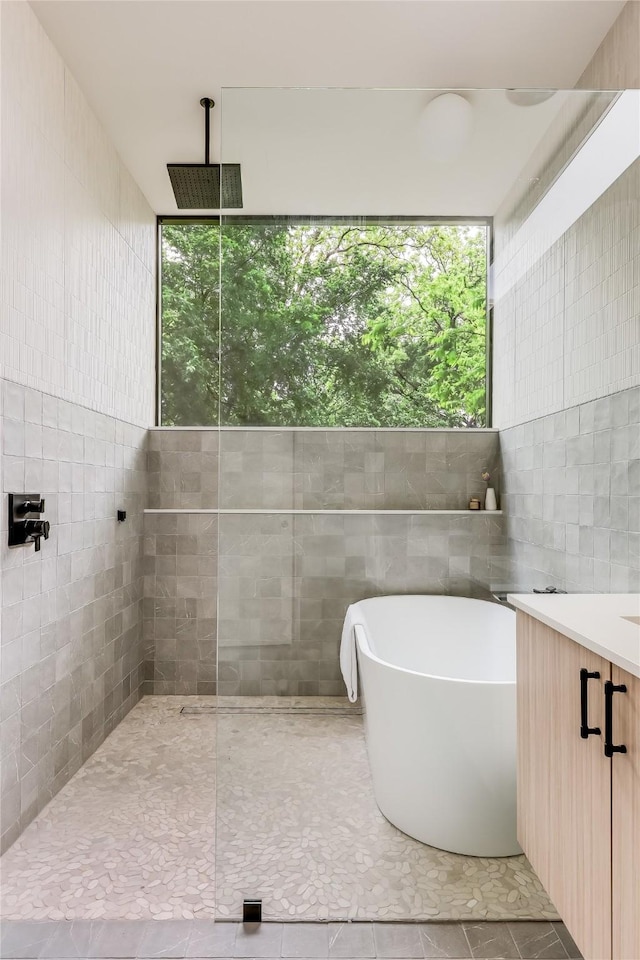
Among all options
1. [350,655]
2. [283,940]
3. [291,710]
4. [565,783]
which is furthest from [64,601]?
[565,783]

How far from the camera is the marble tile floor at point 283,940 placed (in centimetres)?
160

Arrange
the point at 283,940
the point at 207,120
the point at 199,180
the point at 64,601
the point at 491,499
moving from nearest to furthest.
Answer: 1. the point at 283,940
2. the point at 491,499
3. the point at 64,601
4. the point at 207,120
5. the point at 199,180

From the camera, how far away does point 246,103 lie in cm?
180

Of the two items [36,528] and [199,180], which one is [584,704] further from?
[199,180]

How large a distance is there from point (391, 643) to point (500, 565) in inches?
15.8

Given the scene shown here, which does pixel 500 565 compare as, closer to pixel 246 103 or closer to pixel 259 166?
pixel 259 166

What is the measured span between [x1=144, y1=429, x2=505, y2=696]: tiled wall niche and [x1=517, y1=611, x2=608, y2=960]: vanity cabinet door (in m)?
0.31

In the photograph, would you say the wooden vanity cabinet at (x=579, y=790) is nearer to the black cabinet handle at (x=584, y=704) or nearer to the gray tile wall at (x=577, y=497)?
the black cabinet handle at (x=584, y=704)

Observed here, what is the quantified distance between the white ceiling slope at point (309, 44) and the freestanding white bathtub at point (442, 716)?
152 centimetres

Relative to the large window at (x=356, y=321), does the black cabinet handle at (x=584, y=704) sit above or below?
below

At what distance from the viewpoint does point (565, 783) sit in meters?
1.34

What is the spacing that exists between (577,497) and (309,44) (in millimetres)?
1952

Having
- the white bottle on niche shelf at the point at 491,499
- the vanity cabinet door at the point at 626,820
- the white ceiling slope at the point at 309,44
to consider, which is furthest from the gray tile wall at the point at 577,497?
the white ceiling slope at the point at 309,44

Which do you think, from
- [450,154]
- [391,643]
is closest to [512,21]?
[450,154]
